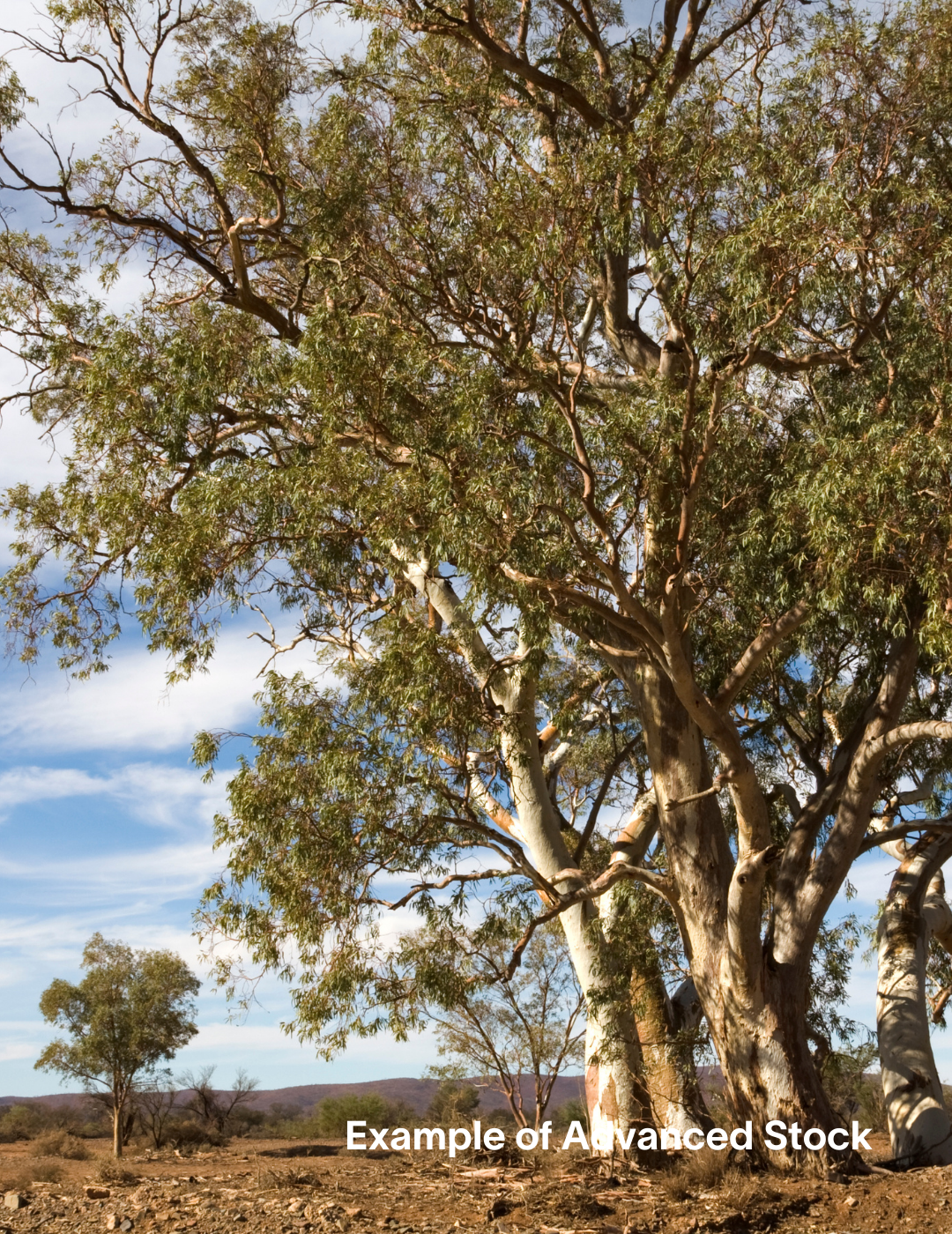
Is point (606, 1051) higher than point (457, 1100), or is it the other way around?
point (606, 1051)

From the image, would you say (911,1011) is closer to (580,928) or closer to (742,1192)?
(580,928)

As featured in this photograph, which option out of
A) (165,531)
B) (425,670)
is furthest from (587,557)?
(165,531)

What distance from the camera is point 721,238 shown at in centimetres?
753

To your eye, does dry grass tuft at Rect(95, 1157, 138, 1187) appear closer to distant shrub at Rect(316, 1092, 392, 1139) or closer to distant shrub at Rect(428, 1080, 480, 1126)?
distant shrub at Rect(428, 1080, 480, 1126)

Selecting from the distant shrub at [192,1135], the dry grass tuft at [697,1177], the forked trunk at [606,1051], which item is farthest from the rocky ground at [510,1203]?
the distant shrub at [192,1135]

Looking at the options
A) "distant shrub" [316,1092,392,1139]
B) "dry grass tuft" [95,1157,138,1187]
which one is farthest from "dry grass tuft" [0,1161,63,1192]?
"distant shrub" [316,1092,392,1139]

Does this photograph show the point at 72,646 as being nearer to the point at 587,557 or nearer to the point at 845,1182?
the point at 587,557

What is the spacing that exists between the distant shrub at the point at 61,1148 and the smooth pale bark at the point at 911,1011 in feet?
40.3

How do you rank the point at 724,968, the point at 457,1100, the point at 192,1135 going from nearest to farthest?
the point at 724,968
the point at 457,1100
the point at 192,1135

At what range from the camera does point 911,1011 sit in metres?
8.77

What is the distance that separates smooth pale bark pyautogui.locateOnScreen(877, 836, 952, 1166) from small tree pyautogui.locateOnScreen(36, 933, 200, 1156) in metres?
15.8

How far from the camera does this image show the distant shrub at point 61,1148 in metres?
16.7

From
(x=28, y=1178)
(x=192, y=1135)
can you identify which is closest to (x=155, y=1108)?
(x=192, y=1135)

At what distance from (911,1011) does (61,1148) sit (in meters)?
14.7
